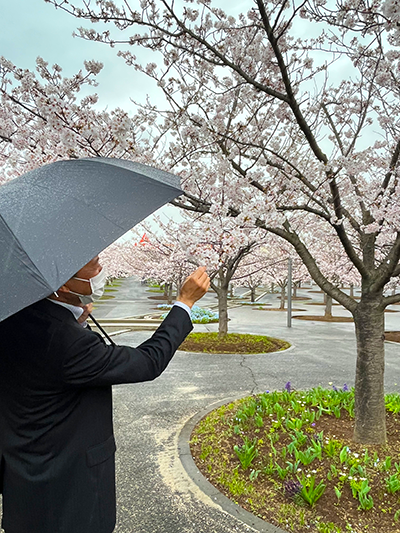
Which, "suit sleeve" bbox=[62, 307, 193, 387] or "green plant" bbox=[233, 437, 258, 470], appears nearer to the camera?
"suit sleeve" bbox=[62, 307, 193, 387]

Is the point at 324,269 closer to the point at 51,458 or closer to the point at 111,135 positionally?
the point at 111,135

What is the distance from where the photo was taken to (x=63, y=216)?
1.39 metres

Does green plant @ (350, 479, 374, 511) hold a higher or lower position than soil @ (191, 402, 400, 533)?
higher

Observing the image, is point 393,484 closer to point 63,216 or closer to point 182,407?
point 182,407

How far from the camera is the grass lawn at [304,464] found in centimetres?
265

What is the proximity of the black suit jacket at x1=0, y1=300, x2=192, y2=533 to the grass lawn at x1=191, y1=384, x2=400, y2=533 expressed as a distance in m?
1.78

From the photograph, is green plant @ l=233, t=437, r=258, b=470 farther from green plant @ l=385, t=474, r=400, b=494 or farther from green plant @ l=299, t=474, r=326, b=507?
green plant @ l=385, t=474, r=400, b=494

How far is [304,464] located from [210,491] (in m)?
0.84

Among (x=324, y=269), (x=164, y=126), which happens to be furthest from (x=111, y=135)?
(x=324, y=269)

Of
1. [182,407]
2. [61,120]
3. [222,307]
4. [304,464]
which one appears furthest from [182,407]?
[222,307]

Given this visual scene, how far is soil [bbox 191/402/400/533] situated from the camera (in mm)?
2566

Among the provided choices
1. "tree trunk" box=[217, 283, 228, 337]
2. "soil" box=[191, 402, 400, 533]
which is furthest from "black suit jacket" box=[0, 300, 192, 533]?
"tree trunk" box=[217, 283, 228, 337]

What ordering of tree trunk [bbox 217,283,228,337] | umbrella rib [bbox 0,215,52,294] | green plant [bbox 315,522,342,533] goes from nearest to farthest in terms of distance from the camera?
1. umbrella rib [bbox 0,215,52,294]
2. green plant [bbox 315,522,342,533]
3. tree trunk [bbox 217,283,228,337]

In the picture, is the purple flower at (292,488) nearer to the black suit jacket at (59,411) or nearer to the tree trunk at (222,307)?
the black suit jacket at (59,411)
